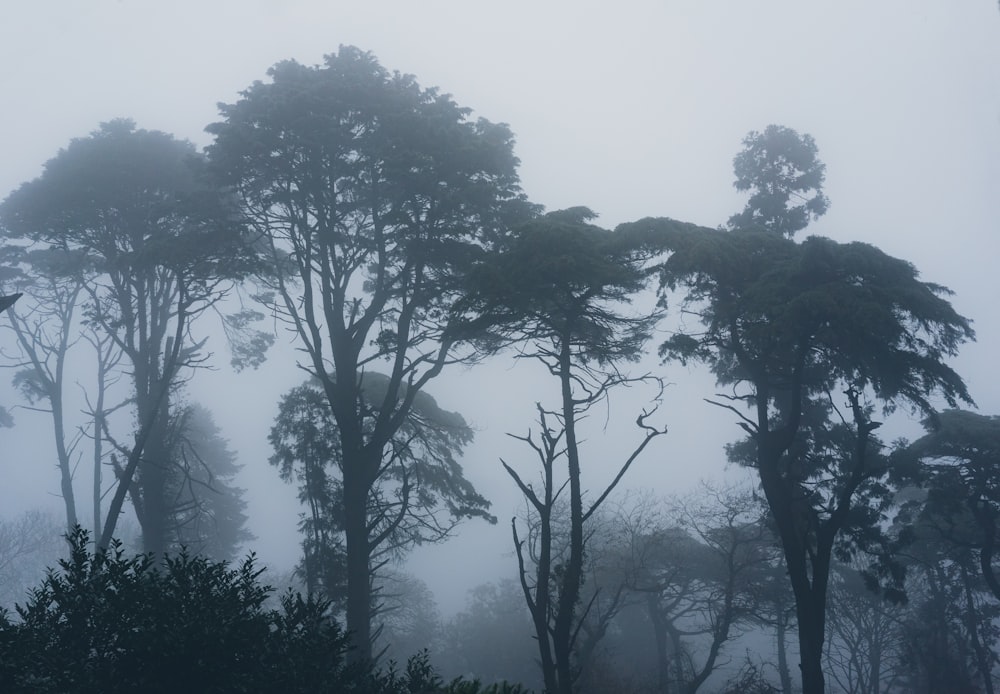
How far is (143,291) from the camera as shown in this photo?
71.9ft

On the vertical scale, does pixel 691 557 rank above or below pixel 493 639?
above

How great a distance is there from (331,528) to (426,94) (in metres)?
12.3

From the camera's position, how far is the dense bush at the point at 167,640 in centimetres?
593

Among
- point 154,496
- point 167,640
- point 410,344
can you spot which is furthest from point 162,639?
point 154,496

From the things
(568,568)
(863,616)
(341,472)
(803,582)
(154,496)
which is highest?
(341,472)

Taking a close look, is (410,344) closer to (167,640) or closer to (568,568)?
(568,568)

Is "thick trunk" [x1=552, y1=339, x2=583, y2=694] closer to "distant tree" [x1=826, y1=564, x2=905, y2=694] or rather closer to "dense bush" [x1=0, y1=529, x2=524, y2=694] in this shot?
"dense bush" [x1=0, y1=529, x2=524, y2=694]

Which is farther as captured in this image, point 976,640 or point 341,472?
point 976,640

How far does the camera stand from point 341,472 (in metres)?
22.0

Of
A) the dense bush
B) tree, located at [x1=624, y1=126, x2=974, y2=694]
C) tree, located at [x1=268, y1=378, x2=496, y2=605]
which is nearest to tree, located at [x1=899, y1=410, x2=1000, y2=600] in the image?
tree, located at [x1=624, y1=126, x2=974, y2=694]

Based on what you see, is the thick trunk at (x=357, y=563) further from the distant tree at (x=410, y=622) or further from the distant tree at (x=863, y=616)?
the distant tree at (x=863, y=616)

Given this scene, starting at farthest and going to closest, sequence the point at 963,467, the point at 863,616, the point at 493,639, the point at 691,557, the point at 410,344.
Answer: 1. the point at 493,639
2. the point at 863,616
3. the point at 691,557
4. the point at 963,467
5. the point at 410,344

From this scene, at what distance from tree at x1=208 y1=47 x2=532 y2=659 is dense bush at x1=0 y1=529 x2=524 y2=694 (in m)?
9.29

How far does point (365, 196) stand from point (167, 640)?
1345cm
